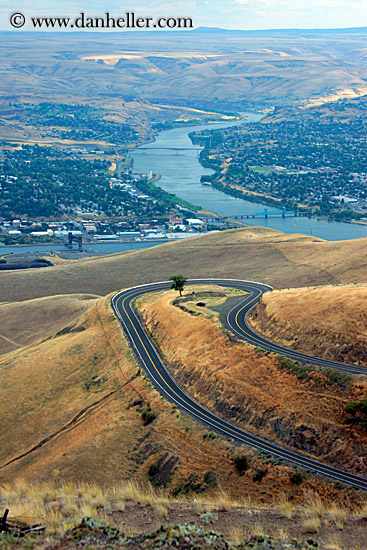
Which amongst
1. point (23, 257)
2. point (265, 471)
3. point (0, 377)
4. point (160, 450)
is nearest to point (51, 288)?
point (23, 257)

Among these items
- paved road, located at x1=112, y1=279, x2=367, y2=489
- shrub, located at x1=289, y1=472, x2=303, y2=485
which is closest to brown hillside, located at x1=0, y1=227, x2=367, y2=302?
paved road, located at x1=112, y1=279, x2=367, y2=489

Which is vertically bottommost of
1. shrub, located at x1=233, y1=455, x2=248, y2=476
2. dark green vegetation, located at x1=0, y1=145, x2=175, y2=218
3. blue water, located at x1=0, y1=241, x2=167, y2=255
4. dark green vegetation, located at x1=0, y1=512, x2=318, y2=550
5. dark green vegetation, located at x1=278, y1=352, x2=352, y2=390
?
blue water, located at x1=0, y1=241, x2=167, y2=255

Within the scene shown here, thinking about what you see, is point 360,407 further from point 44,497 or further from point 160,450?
point 44,497

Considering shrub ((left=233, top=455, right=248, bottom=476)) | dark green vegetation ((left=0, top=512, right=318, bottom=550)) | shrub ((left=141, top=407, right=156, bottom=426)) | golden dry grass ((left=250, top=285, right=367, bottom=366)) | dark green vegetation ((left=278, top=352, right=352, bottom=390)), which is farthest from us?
golden dry grass ((left=250, top=285, right=367, bottom=366))

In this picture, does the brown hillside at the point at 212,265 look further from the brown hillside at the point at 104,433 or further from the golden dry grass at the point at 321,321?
the brown hillside at the point at 104,433

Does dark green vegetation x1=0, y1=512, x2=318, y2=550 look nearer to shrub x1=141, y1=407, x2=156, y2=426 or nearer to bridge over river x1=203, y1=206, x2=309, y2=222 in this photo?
shrub x1=141, y1=407, x2=156, y2=426
